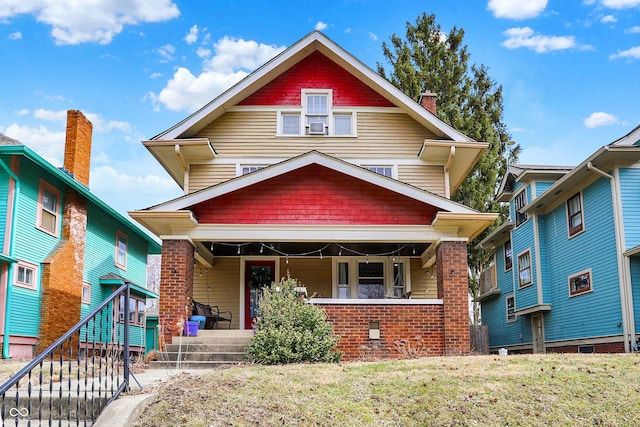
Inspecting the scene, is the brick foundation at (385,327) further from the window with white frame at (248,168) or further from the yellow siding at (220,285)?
the window with white frame at (248,168)

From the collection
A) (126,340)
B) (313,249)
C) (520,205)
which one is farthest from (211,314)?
(520,205)

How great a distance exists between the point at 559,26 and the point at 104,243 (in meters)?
19.7

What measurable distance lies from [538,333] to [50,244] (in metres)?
17.3

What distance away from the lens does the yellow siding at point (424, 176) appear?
59.3 feet

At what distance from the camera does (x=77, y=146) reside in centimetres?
2169

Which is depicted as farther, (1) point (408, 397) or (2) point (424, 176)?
(2) point (424, 176)

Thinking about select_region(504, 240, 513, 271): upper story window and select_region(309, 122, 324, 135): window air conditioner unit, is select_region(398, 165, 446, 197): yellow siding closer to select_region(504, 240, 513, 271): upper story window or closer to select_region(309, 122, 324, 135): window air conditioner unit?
select_region(309, 122, 324, 135): window air conditioner unit

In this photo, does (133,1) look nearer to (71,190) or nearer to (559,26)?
(71,190)

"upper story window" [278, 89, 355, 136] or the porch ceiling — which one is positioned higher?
"upper story window" [278, 89, 355, 136]

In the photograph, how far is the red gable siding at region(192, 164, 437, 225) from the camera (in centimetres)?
1448

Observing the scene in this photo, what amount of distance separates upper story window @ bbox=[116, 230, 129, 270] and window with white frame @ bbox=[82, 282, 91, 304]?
3241 mm

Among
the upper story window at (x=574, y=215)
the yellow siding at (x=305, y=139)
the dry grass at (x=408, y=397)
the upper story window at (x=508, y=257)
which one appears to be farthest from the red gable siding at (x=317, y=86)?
the upper story window at (x=508, y=257)

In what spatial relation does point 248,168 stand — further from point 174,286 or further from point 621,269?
point 621,269

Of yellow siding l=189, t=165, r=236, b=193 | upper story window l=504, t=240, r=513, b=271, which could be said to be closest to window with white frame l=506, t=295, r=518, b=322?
upper story window l=504, t=240, r=513, b=271
